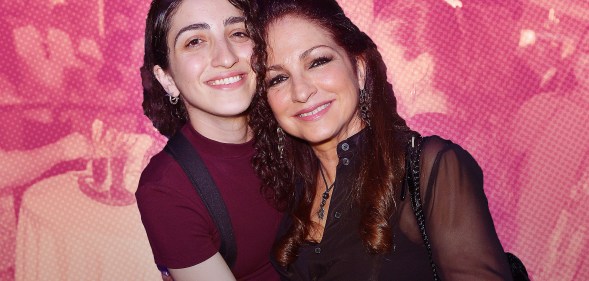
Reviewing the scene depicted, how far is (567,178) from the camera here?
2.61m

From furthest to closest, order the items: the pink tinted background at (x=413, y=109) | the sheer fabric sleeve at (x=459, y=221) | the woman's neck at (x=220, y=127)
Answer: the pink tinted background at (x=413, y=109)
the woman's neck at (x=220, y=127)
the sheer fabric sleeve at (x=459, y=221)

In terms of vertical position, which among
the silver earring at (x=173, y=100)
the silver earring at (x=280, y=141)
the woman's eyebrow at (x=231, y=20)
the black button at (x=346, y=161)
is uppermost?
the woman's eyebrow at (x=231, y=20)

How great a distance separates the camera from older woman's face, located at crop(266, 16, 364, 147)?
1.77 meters

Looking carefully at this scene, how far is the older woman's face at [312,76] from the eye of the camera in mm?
1773

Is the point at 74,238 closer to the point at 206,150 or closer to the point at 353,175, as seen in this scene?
the point at 206,150

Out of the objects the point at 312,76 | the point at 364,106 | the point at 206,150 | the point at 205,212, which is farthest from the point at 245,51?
the point at 205,212

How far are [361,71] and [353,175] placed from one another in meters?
0.44

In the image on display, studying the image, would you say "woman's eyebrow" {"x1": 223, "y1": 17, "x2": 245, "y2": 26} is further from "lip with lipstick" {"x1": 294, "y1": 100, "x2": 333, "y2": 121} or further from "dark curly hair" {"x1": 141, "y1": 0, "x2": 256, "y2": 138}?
"lip with lipstick" {"x1": 294, "y1": 100, "x2": 333, "y2": 121}

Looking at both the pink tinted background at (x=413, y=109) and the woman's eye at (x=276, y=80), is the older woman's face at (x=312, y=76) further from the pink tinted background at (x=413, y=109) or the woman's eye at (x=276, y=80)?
the pink tinted background at (x=413, y=109)

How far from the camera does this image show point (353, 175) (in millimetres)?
1815

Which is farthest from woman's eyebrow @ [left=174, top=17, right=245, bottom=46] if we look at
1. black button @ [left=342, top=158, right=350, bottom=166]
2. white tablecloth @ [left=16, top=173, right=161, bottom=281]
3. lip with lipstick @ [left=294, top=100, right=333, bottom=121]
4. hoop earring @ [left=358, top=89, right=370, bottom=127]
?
white tablecloth @ [left=16, top=173, right=161, bottom=281]

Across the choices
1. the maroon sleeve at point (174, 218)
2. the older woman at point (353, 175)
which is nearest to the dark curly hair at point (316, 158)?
the older woman at point (353, 175)

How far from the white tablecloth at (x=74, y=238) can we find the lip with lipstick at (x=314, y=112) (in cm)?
136

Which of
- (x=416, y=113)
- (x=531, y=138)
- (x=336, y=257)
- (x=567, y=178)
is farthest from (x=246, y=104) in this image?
(x=567, y=178)
